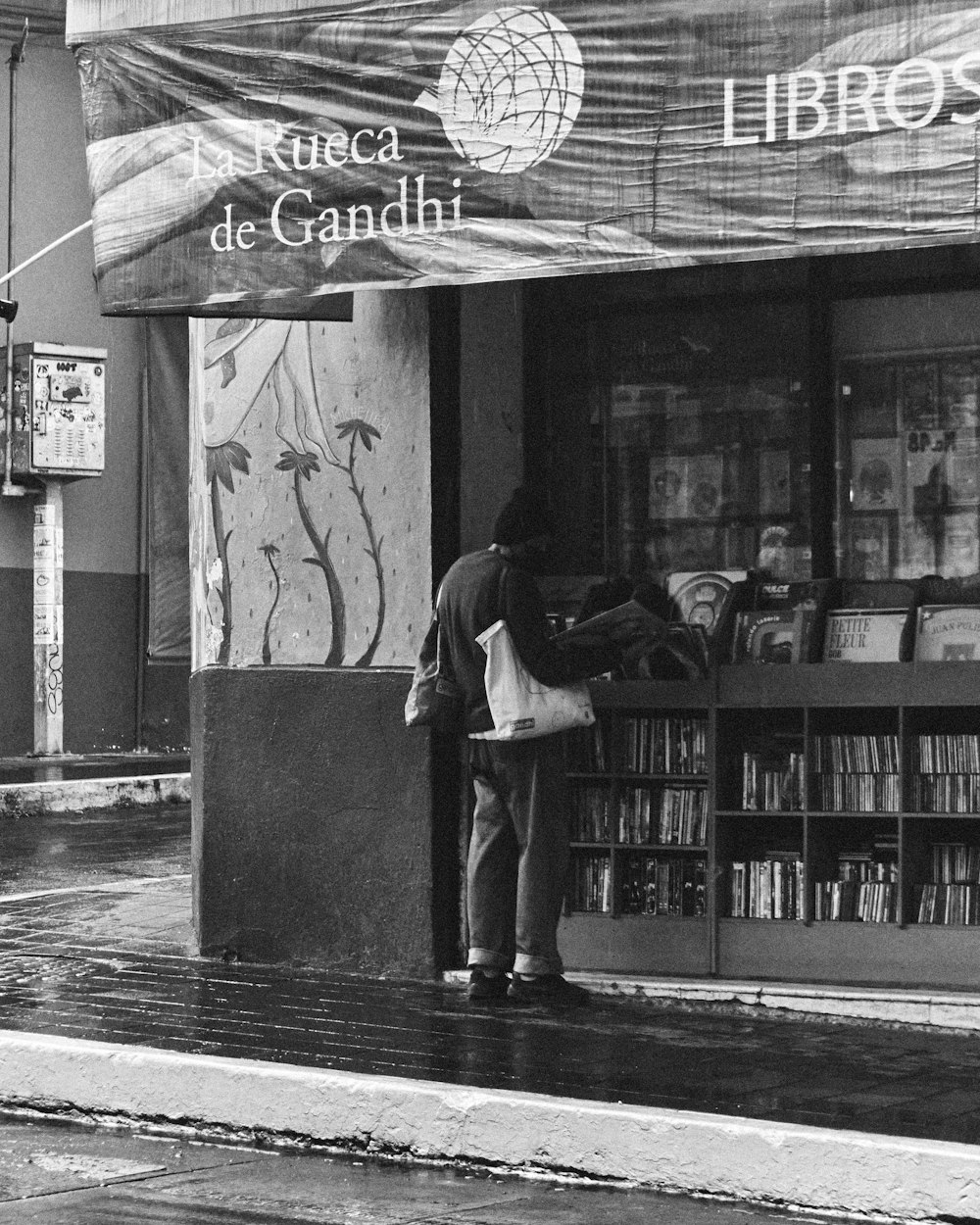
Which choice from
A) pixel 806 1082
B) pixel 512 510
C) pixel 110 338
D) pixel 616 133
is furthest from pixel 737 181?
pixel 110 338

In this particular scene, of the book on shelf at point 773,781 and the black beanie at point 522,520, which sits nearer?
the black beanie at point 522,520

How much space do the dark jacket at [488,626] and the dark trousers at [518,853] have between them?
208 millimetres

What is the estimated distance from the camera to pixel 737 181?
21.7ft

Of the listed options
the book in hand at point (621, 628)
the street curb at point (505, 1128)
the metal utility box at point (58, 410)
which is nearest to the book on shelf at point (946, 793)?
the book in hand at point (621, 628)

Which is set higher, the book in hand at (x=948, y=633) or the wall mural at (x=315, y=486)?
the wall mural at (x=315, y=486)

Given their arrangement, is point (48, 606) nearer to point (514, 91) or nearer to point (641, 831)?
point (641, 831)

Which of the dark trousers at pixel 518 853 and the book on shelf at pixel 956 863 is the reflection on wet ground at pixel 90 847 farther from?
the book on shelf at pixel 956 863

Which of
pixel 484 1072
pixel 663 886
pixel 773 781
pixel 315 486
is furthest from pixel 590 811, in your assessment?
pixel 484 1072

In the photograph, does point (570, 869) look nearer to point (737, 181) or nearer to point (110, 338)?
point (737, 181)

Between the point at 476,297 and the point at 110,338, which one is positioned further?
the point at 110,338

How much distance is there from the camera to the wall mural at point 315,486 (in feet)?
27.4

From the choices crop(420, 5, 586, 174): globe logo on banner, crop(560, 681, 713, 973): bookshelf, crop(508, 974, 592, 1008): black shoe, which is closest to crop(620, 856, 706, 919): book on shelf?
crop(560, 681, 713, 973): bookshelf

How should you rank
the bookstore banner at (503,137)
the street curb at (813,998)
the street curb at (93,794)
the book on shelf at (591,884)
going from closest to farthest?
the bookstore banner at (503,137), the street curb at (813,998), the book on shelf at (591,884), the street curb at (93,794)

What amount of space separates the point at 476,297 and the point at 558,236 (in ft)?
6.13
